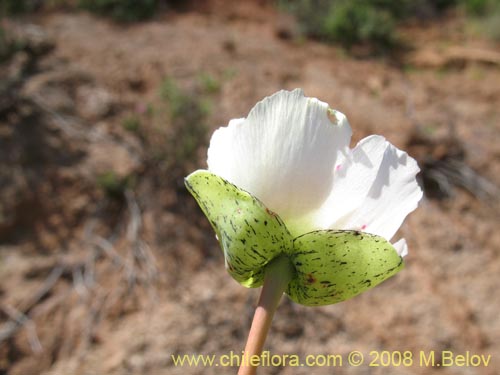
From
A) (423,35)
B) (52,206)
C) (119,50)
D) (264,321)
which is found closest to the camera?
(264,321)

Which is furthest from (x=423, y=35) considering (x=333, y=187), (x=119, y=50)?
(x=333, y=187)

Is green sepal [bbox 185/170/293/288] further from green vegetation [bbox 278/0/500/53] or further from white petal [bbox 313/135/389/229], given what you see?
green vegetation [bbox 278/0/500/53]

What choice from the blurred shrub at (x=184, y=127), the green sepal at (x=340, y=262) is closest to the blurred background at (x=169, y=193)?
the blurred shrub at (x=184, y=127)

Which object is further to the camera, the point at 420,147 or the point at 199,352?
the point at 420,147

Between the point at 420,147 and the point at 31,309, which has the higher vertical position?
the point at 420,147

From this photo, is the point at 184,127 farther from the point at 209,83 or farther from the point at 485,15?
the point at 485,15

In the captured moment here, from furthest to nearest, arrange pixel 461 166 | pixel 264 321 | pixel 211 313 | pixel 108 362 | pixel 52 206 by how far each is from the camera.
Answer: pixel 461 166
pixel 52 206
pixel 211 313
pixel 108 362
pixel 264 321

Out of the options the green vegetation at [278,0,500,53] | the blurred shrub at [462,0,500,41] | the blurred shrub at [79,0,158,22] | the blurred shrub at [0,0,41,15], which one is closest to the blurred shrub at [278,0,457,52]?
the green vegetation at [278,0,500,53]

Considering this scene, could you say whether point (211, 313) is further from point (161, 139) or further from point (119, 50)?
point (119, 50)

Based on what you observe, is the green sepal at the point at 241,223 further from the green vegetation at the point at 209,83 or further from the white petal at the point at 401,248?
the green vegetation at the point at 209,83
